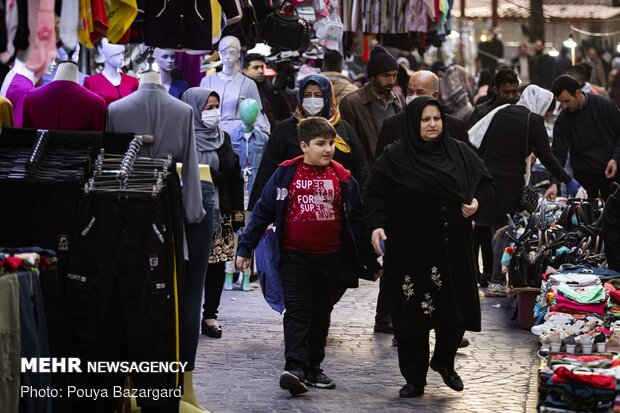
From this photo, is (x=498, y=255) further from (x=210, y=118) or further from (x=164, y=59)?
(x=164, y=59)

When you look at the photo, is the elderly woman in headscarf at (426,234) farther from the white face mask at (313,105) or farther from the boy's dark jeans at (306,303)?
the white face mask at (313,105)

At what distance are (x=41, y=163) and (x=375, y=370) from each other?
11.6ft

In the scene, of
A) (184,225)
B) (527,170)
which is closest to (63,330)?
(184,225)

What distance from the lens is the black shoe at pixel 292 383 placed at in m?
9.09

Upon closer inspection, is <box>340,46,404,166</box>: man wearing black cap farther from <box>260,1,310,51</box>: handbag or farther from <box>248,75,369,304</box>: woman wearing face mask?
<box>248,75,369,304</box>: woman wearing face mask

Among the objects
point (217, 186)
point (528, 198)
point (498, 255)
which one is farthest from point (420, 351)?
point (528, 198)

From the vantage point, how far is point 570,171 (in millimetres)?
15039

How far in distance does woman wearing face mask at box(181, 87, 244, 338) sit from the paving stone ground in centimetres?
36

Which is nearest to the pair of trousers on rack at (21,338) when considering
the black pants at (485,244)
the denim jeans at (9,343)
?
the denim jeans at (9,343)

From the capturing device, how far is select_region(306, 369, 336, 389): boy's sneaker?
9.52 m

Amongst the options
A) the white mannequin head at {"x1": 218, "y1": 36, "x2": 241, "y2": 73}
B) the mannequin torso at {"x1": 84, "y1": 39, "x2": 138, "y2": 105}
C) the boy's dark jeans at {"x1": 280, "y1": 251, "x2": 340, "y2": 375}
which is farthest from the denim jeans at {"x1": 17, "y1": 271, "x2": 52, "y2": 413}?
the white mannequin head at {"x1": 218, "y1": 36, "x2": 241, "y2": 73}

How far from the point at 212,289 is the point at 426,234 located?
2.90 m

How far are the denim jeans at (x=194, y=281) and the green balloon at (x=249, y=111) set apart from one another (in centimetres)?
598

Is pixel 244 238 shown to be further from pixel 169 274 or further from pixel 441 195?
pixel 169 274
